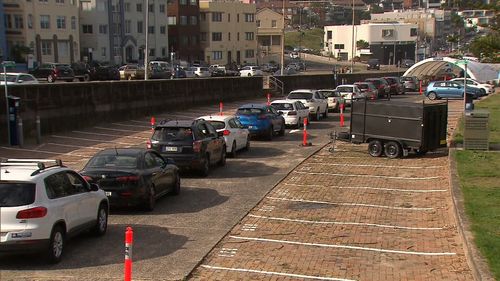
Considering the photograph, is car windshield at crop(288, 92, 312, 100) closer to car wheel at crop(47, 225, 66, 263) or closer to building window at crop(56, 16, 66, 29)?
A: car wheel at crop(47, 225, 66, 263)

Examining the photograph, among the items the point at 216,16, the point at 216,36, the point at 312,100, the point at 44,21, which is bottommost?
the point at 312,100

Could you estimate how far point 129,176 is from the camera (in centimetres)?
1405

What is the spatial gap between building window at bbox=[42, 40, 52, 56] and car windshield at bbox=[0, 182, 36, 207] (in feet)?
222

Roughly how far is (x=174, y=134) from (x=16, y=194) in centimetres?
883

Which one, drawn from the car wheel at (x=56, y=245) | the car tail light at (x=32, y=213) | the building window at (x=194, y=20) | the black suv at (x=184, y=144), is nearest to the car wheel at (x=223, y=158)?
the black suv at (x=184, y=144)

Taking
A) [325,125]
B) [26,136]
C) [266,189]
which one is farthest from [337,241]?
[325,125]

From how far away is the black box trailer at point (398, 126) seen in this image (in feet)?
72.9

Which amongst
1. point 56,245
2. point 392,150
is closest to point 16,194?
point 56,245

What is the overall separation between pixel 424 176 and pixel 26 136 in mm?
15719

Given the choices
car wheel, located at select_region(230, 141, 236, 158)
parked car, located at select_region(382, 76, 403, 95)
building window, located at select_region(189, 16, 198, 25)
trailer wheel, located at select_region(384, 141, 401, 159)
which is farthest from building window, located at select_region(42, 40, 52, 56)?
trailer wheel, located at select_region(384, 141, 401, 159)

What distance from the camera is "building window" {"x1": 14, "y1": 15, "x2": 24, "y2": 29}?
7131 centimetres

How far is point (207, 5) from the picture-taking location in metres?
101

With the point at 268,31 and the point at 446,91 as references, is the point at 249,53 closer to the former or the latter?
the point at 268,31

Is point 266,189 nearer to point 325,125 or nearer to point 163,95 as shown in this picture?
point 325,125
